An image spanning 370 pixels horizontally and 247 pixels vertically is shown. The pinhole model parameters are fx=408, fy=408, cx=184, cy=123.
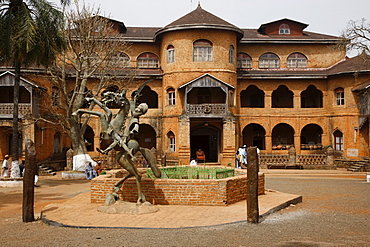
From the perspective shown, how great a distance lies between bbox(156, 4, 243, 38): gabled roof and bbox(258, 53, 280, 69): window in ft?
11.9

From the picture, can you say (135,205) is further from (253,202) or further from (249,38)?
(249,38)

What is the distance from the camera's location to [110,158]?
29688mm

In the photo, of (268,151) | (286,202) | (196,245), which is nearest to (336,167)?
(268,151)

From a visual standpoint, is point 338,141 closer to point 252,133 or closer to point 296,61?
point 252,133

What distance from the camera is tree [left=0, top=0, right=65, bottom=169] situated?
18.8 metres

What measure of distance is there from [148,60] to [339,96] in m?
16.2

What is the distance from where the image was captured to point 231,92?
1251 inches

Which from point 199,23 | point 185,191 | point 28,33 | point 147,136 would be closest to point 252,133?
point 147,136

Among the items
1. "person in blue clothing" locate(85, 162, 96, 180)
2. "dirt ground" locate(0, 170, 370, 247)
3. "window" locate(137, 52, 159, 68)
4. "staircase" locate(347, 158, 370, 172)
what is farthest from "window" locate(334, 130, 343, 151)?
"dirt ground" locate(0, 170, 370, 247)

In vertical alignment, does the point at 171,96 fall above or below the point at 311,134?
above

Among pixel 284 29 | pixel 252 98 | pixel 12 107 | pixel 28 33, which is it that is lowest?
pixel 12 107

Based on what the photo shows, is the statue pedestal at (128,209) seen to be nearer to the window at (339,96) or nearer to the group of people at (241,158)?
the group of people at (241,158)

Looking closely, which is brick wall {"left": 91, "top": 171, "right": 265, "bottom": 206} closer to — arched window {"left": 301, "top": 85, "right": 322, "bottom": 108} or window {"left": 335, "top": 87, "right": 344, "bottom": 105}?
window {"left": 335, "top": 87, "right": 344, "bottom": 105}

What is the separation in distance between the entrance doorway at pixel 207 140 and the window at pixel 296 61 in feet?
29.8
